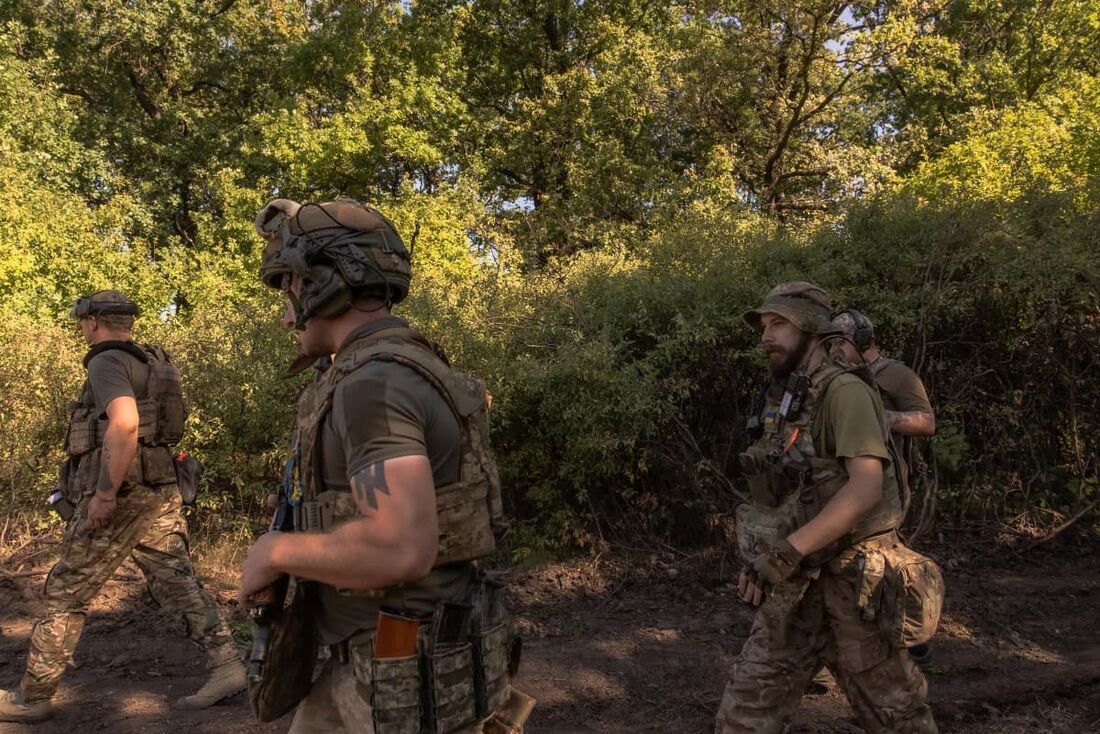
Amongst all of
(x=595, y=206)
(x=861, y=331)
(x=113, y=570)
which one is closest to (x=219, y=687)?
(x=113, y=570)

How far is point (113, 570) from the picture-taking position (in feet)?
13.5

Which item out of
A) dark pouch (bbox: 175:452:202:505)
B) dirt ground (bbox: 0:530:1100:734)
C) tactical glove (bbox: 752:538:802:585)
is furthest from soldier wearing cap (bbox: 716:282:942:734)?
dark pouch (bbox: 175:452:202:505)

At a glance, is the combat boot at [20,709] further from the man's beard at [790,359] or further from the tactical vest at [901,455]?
the tactical vest at [901,455]

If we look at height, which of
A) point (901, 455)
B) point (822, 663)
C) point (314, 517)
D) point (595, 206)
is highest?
point (595, 206)

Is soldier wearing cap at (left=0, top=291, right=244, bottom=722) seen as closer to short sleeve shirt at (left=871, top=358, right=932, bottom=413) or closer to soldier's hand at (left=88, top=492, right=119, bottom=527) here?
Result: soldier's hand at (left=88, top=492, right=119, bottom=527)

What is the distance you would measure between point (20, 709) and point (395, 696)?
3406mm

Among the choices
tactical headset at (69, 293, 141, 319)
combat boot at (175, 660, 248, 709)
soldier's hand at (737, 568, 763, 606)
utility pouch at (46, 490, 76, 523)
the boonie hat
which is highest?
tactical headset at (69, 293, 141, 319)

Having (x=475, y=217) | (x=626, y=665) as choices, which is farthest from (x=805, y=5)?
(x=626, y=665)

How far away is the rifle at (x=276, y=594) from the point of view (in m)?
1.84

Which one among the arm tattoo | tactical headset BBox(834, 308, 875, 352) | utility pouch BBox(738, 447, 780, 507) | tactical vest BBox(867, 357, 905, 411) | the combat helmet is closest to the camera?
the arm tattoo

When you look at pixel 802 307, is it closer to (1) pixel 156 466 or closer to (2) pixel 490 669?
(2) pixel 490 669

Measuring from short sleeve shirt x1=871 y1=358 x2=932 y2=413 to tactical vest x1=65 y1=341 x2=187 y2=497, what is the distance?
3882 millimetres

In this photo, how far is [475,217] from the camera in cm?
1488

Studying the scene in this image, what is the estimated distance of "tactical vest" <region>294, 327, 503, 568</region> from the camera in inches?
70.6
